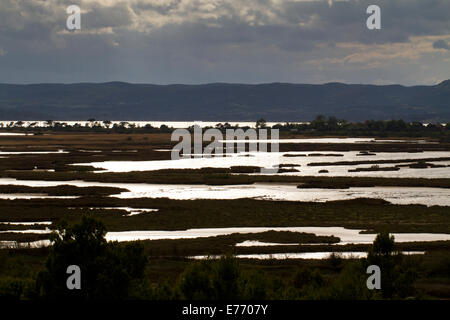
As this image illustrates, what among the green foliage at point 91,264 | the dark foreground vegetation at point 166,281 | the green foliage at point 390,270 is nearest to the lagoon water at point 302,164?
the green foliage at point 390,270

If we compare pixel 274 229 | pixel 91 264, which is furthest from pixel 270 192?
pixel 91 264

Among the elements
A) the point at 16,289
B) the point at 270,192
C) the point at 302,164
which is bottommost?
the point at 270,192

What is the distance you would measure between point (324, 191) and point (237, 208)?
54.9 ft

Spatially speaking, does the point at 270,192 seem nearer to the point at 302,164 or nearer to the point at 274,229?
the point at 274,229

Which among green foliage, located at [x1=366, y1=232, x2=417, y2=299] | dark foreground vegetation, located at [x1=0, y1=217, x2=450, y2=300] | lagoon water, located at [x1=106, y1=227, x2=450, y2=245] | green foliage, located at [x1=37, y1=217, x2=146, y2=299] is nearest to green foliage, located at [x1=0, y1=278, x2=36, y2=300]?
dark foreground vegetation, located at [x1=0, y1=217, x2=450, y2=300]

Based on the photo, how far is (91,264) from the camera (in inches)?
979

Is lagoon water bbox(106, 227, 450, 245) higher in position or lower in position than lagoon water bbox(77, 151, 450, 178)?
lower

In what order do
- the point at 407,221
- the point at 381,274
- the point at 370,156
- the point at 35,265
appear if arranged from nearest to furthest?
the point at 381,274 < the point at 35,265 < the point at 407,221 < the point at 370,156

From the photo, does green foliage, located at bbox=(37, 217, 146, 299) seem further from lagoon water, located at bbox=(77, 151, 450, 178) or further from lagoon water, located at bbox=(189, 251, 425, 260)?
lagoon water, located at bbox=(77, 151, 450, 178)

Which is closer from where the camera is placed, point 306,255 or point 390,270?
point 390,270

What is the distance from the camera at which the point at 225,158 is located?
399 ft

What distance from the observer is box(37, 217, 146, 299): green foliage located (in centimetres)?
2370
